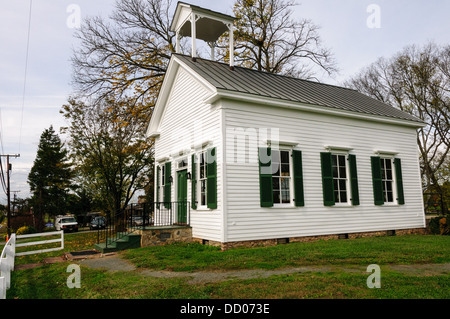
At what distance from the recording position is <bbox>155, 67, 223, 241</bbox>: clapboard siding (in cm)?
976

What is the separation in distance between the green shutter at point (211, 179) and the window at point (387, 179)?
23.8ft

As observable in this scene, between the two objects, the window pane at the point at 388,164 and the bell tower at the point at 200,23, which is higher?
the bell tower at the point at 200,23

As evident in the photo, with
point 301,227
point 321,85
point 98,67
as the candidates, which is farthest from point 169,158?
point 98,67

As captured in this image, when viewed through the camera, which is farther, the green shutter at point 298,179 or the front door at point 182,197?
the front door at point 182,197

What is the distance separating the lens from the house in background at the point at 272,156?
31.7 ft

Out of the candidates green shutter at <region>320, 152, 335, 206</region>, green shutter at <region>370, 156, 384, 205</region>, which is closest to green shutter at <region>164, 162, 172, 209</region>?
green shutter at <region>320, 152, 335, 206</region>

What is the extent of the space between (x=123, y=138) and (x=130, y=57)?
500 centimetres

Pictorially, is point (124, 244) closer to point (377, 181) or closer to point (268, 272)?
point (268, 272)

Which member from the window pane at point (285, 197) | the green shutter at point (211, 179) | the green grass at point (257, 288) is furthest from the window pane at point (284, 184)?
the green grass at point (257, 288)

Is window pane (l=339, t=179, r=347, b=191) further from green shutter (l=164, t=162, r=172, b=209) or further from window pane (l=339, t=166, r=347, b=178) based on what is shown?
green shutter (l=164, t=162, r=172, b=209)

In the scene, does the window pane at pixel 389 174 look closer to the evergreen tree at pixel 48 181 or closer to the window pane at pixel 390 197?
the window pane at pixel 390 197

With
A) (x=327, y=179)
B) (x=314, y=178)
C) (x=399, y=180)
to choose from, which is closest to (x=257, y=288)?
(x=314, y=178)

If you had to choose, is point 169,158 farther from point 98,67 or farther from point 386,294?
point 386,294

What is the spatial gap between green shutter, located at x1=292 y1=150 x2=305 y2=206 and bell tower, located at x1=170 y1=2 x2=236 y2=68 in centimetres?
452
